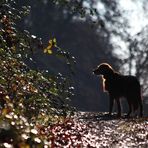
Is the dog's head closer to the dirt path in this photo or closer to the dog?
the dog

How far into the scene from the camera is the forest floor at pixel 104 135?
11726 mm

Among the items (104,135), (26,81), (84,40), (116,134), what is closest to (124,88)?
(116,134)

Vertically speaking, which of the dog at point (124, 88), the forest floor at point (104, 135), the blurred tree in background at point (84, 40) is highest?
the blurred tree in background at point (84, 40)

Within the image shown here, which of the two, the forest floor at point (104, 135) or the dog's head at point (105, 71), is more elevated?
the dog's head at point (105, 71)

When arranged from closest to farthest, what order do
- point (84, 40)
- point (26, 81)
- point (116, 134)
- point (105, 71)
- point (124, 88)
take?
point (26, 81), point (116, 134), point (124, 88), point (105, 71), point (84, 40)

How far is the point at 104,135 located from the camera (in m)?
14.1

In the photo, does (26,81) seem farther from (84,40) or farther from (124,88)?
(84,40)

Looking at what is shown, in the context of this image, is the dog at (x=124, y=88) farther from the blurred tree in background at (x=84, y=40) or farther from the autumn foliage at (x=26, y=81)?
the blurred tree in background at (x=84, y=40)

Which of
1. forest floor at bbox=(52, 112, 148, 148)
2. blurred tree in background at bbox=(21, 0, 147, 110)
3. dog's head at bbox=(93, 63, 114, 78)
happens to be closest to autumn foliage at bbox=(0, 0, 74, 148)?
forest floor at bbox=(52, 112, 148, 148)

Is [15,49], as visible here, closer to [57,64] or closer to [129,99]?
[129,99]

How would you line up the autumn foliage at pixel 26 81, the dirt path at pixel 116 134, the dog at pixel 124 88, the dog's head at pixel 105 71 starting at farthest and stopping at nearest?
the dog's head at pixel 105 71 → the dog at pixel 124 88 → the dirt path at pixel 116 134 → the autumn foliage at pixel 26 81

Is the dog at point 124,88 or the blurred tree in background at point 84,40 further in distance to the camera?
the blurred tree in background at point 84,40

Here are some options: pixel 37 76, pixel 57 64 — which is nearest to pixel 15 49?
pixel 37 76

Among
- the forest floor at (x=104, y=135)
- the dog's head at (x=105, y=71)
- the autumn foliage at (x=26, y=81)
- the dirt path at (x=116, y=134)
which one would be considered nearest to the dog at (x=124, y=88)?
the dog's head at (x=105, y=71)
